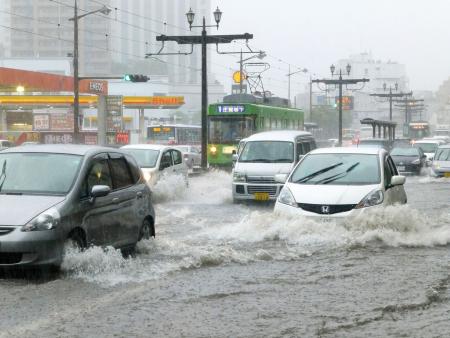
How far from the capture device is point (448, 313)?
7102 mm

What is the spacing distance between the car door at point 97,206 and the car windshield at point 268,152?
1087cm

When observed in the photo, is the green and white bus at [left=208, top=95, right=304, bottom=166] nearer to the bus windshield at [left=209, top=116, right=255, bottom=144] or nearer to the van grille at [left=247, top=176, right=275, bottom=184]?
the bus windshield at [left=209, top=116, right=255, bottom=144]

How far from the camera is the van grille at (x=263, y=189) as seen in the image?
19469 millimetres

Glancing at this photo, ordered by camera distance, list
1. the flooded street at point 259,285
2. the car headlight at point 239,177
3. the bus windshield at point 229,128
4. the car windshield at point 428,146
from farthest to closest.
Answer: the car windshield at point 428,146 → the bus windshield at point 229,128 → the car headlight at point 239,177 → the flooded street at point 259,285

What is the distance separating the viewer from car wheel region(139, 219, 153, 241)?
10.6 m

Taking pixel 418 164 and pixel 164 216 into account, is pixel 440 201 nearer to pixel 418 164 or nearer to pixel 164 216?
pixel 164 216

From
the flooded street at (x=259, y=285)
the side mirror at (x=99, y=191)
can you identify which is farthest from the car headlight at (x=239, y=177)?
the side mirror at (x=99, y=191)

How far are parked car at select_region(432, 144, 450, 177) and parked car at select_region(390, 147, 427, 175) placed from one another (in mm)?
4526

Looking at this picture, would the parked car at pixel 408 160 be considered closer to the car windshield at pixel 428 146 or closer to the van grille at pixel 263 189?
the car windshield at pixel 428 146

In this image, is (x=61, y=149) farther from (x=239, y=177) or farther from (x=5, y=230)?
(x=239, y=177)

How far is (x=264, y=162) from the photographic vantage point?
795 inches

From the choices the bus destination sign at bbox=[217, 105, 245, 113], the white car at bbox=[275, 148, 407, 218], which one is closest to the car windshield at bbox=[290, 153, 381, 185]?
the white car at bbox=[275, 148, 407, 218]

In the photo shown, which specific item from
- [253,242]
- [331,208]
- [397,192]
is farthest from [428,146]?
[253,242]

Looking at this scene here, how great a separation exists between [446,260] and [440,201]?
11.7m
